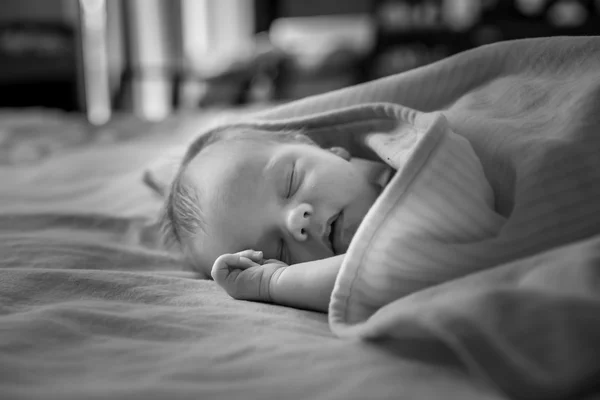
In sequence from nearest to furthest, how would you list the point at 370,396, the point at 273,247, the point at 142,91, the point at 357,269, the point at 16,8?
the point at 370,396
the point at 357,269
the point at 273,247
the point at 16,8
the point at 142,91

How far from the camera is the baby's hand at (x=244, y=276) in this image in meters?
0.64

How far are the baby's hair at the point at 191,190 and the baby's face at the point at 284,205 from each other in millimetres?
26

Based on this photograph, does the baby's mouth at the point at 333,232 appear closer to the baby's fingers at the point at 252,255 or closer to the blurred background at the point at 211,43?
the baby's fingers at the point at 252,255

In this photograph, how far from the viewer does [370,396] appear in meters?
0.38

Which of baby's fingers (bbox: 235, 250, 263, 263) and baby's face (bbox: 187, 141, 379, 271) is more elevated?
baby's face (bbox: 187, 141, 379, 271)

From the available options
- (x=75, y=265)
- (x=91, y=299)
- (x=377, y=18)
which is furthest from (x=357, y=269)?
(x=377, y=18)

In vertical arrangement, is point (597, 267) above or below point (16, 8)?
above

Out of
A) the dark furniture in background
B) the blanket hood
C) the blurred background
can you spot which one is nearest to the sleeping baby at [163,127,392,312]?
the blanket hood

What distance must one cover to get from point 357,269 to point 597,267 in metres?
0.19

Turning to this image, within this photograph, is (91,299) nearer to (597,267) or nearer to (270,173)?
(270,173)

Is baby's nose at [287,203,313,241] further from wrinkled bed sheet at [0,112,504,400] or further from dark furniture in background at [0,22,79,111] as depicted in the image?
dark furniture in background at [0,22,79,111]

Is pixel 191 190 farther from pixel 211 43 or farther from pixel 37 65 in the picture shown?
pixel 211 43

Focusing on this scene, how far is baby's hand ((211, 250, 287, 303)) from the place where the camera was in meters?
0.64

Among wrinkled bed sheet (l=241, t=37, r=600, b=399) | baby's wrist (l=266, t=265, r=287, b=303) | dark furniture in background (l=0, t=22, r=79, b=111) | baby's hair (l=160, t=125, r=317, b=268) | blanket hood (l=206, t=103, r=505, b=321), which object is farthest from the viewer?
dark furniture in background (l=0, t=22, r=79, b=111)
